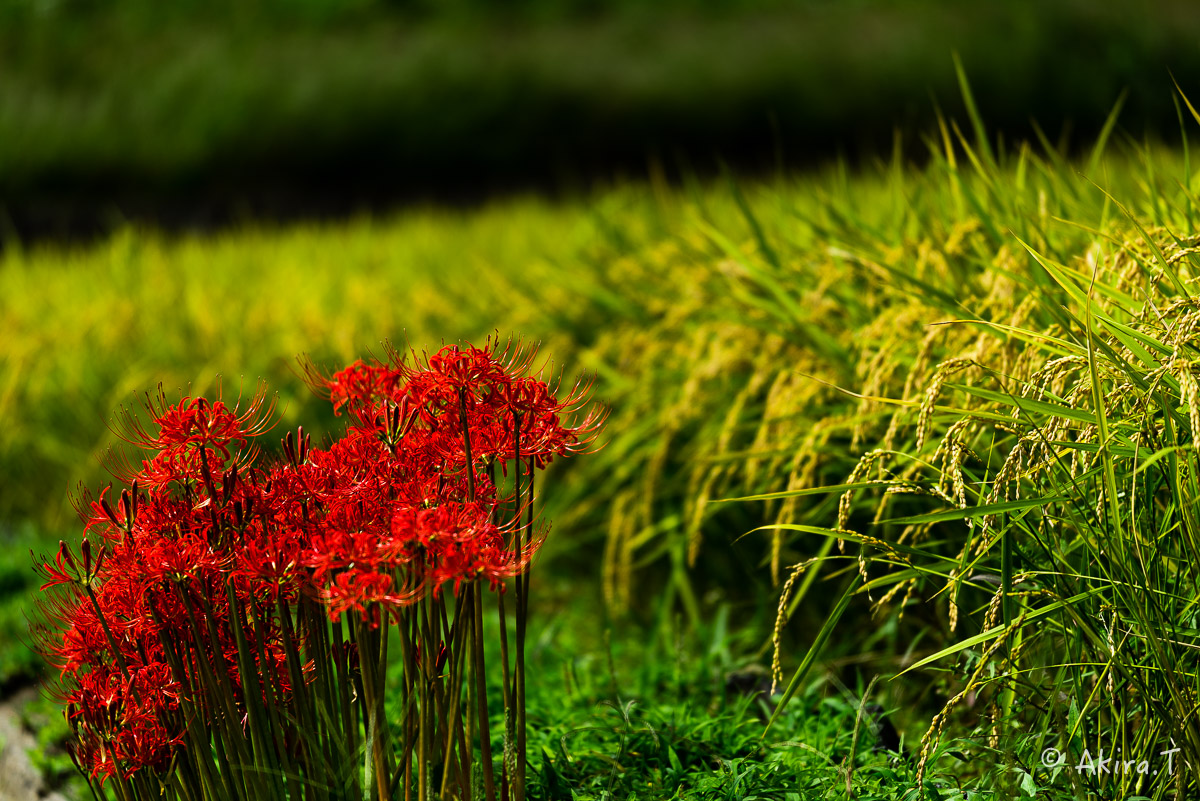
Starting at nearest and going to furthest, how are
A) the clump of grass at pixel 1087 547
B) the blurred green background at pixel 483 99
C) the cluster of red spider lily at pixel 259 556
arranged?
1. the cluster of red spider lily at pixel 259 556
2. the clump of grass at pixel 1087 547
3. the blurred green background at pixel 483 99

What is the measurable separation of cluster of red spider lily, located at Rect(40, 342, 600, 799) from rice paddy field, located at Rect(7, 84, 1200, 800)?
6.2 inches

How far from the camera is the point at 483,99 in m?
10.2

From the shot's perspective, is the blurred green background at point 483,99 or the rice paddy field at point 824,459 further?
the blurred green background at point 483,99

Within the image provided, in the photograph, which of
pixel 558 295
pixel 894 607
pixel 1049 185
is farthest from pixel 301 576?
pixel 558 295

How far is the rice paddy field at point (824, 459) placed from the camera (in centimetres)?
143

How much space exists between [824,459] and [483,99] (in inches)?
339

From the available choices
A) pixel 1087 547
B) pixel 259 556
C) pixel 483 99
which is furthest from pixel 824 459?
pixel 483 99

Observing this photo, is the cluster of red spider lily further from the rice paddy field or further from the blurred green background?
the blurred green background

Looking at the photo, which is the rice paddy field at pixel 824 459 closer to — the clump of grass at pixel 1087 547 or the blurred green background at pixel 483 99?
the clump of grass at pixel 1087 547

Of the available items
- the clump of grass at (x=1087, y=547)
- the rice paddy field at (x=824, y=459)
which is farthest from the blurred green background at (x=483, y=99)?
the clump of grass at (x=1087, y=547)

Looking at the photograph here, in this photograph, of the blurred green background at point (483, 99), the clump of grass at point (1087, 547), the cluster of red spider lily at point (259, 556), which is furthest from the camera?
the blurred green background at point (483, 99)

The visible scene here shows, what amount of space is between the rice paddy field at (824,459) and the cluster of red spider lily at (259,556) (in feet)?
0.52

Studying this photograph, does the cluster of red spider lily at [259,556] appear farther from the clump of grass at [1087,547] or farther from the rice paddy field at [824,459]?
the clump of grass at [1087,547]

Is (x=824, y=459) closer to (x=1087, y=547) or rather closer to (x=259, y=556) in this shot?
(x=1087, y=547)
